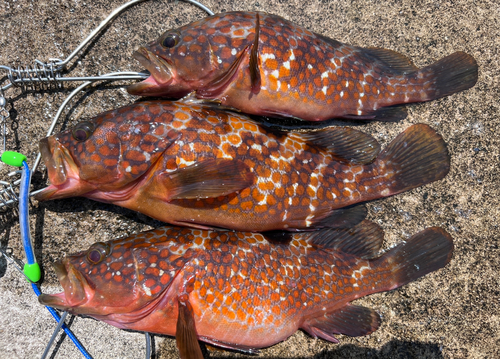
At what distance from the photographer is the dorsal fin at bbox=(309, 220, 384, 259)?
2.91 m

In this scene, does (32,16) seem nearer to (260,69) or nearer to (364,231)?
(260,69)

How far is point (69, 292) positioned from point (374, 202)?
102 inches

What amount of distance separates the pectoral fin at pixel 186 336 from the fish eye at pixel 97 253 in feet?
2.23

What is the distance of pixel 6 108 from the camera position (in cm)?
299

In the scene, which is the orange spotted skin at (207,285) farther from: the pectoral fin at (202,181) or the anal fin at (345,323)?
the pectoral fin at (202,181)

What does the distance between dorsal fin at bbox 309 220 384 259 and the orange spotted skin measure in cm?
21

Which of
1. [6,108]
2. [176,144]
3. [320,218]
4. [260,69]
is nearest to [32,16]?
[6,108]

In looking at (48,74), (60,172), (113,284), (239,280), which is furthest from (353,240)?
(48,74)

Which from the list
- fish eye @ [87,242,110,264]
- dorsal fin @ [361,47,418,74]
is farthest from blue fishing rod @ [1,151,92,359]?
dorsal fin @ [361,47,418,74]

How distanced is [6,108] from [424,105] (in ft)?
12.4

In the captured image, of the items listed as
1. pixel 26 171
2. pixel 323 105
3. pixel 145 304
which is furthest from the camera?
pixel 323 105

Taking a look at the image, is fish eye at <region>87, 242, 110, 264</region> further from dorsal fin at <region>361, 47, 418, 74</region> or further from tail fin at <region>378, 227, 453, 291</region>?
dorsal fin at <region>361, 47, 418, 74</region>

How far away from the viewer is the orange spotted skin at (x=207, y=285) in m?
2.41

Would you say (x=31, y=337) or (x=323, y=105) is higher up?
(x=323, y=105)
